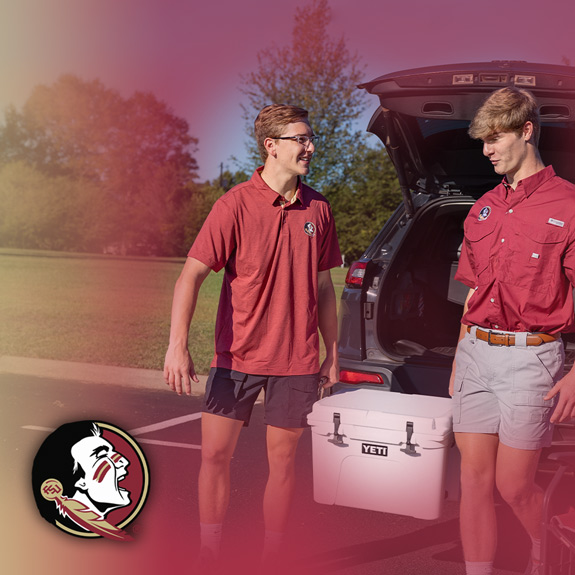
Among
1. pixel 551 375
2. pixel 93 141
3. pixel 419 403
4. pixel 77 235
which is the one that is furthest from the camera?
pixel 93 141

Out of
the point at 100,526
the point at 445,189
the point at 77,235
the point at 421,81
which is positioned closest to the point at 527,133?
the point at 421,81

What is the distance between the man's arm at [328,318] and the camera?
352 cm

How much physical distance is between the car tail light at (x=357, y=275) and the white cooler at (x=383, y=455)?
1.18 m

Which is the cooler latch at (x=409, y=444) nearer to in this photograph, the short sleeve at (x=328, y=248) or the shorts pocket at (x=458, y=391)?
the shorts pocket at (x=458, y=391)

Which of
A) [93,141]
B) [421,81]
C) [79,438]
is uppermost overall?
[93,141]

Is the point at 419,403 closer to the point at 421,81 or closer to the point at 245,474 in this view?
the point at 421,81

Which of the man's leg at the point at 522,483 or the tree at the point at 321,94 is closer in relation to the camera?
the man's leg at the point at 522,483

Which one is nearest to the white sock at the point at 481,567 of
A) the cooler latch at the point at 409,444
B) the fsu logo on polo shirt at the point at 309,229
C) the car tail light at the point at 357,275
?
the cooler latch at the point at 409,444

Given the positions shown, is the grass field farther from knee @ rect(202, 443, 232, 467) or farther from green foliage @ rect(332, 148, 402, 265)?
knee @ rect(202, 443, 232, 467)

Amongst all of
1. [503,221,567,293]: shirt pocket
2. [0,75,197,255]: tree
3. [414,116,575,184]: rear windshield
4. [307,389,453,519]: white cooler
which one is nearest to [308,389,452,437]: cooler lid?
[307,389,453,519]: white cooler

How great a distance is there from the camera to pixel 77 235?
4425 cm

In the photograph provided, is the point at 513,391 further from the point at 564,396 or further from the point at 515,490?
the point at 515,490

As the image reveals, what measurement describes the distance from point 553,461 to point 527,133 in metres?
1.58

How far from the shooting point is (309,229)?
11.1ft
